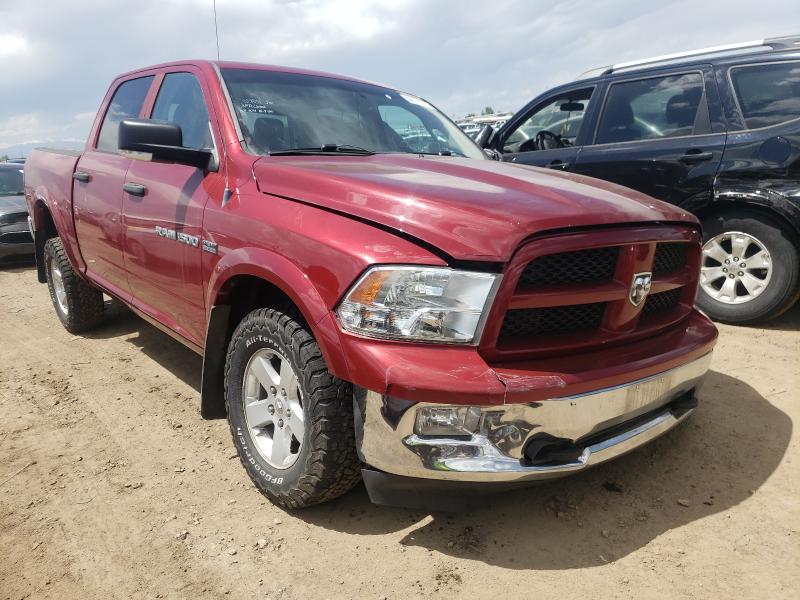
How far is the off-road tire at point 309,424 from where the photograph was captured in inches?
81.9

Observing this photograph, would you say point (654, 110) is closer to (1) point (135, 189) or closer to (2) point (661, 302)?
(2) point (661, 302)

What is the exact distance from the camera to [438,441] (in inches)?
74.2

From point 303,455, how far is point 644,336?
141 cm

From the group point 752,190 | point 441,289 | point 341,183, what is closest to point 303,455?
point 441,289

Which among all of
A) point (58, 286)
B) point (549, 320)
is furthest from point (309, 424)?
point (58, 286)

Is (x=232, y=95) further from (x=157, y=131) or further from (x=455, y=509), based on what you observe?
(x=455, y=509)

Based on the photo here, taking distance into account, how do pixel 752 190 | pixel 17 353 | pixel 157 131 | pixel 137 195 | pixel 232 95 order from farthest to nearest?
pixel 17 353 < pixel 752 190 < pixel 137 195 < pixel 232 95 < pixel 157 131

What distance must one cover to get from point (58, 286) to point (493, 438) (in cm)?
454

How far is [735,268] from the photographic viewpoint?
429 cm

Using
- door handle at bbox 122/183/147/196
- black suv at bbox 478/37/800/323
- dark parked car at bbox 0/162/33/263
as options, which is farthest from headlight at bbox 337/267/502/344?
dark parked car at bbox 0/162/33/263

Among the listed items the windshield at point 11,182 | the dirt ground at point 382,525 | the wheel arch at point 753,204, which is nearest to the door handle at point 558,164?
the wheel arch at point 753,204

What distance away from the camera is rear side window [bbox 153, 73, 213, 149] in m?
2.97

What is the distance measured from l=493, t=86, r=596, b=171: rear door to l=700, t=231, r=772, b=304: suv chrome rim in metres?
1.44

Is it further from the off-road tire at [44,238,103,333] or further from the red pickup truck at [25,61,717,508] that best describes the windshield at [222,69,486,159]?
the off-road tire at [44,238,103,333]
